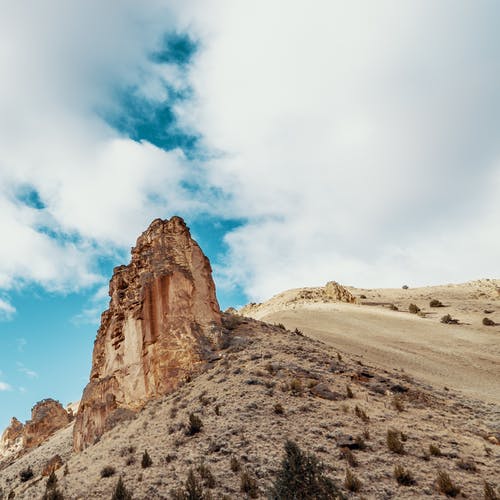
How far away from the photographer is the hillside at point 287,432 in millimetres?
11781

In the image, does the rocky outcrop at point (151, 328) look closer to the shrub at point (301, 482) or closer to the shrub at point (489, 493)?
the shrub at point (301, 482)

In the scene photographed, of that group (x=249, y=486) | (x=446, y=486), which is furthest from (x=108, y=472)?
(x=446, y=486)

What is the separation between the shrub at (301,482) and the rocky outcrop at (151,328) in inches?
440

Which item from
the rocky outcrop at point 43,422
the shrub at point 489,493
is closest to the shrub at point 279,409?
the shrub at point 489,493

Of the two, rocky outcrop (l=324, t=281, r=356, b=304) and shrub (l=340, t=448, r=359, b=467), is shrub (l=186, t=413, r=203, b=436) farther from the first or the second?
rocky outcrop (l=324, t=281, r=356, b=304)

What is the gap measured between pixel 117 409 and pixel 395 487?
14.9m

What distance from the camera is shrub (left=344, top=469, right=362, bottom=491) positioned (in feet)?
35.3

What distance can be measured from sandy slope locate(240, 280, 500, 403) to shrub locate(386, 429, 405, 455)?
1066 centimetres

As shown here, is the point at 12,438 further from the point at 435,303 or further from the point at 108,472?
the point at 435,303

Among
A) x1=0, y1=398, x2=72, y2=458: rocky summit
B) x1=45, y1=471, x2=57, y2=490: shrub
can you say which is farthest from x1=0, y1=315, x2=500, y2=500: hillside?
x1=0, y1=398, x2=72, y2=458: rocky summit

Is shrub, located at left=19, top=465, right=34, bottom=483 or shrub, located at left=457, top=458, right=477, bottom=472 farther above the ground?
shrub, located at left=19, top=465, right=34, bottom=483

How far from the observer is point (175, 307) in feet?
75.5

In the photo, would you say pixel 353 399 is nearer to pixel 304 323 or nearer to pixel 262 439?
pixel 262 439

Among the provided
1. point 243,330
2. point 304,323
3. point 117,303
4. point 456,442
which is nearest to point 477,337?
point 304,323
